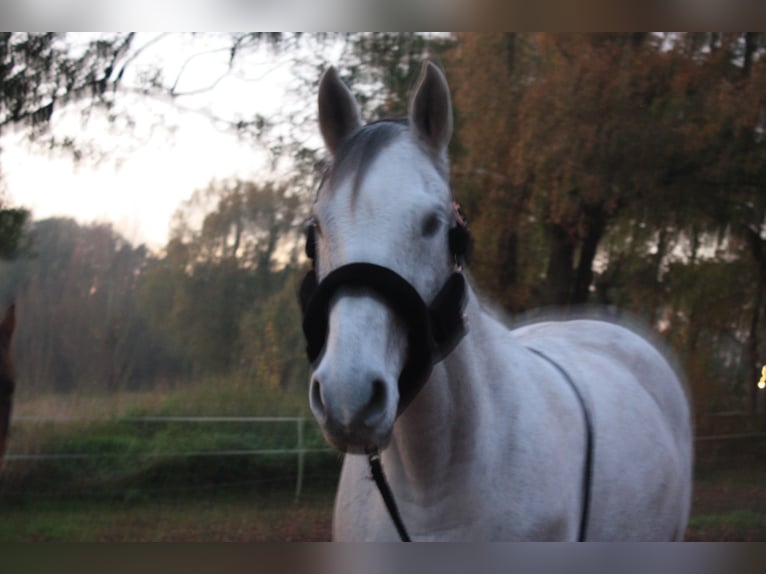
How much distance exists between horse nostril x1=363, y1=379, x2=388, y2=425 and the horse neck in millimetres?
277

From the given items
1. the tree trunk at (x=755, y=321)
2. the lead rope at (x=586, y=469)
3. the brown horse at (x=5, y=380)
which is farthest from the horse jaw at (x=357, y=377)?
the tree trunk at (x=755, y=321)

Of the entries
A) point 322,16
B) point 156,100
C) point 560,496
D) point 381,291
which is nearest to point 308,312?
point 381,291

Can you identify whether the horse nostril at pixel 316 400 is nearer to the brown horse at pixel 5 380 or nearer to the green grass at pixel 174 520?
the brown horse at pixel 5 380

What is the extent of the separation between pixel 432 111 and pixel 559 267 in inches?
128

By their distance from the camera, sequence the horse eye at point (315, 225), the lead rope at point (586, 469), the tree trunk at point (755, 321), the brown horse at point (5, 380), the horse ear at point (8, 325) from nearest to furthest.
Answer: the horse eye at point (315, 225) < the lead rope at point (586, 469) < the brown horse at point (5, 380) < the horse ear at point (8, 325) < the tree trunk at point (755, 321)

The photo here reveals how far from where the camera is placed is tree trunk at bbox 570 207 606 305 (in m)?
4.56

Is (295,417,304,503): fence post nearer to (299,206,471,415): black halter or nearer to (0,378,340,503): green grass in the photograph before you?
(0,378,340,503): green grass

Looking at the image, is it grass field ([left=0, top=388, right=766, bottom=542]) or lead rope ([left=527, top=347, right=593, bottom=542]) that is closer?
lead rope ([left=527, top=347, right=593, bottom=542])

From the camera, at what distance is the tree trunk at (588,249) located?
15.0 feet

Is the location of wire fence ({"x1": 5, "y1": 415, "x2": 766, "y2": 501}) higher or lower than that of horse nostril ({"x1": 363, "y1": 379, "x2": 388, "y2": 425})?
lower

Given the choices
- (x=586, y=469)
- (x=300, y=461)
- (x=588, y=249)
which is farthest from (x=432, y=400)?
(x=300, y=461)

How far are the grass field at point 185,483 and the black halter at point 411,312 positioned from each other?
305cm

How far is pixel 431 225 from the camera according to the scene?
4.47ft

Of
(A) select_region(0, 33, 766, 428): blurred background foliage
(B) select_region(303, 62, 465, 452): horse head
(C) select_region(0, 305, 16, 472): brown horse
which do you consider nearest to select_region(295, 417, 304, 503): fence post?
(A) select_region(0, 33, 766, 428): blurred background foliage
